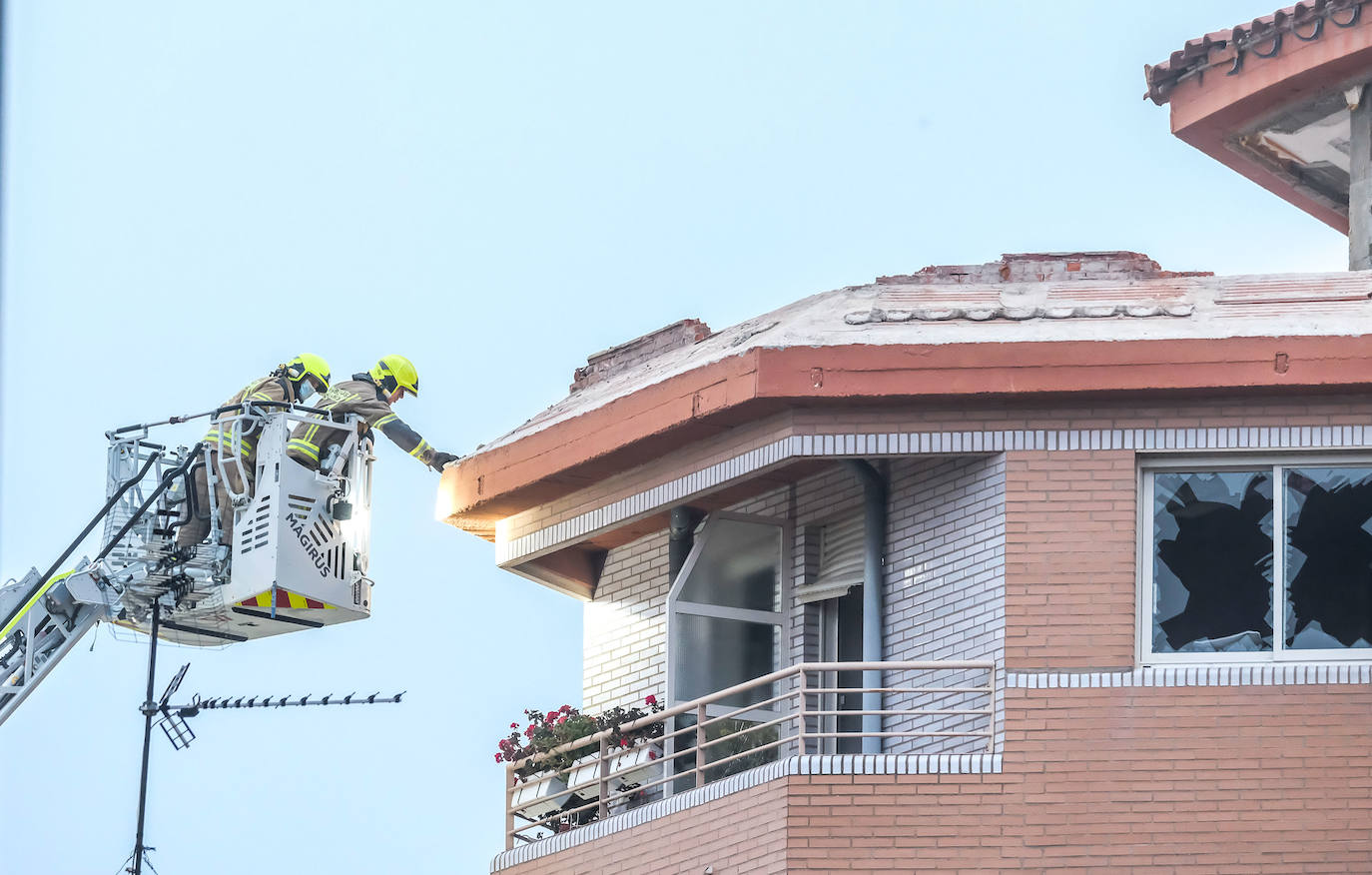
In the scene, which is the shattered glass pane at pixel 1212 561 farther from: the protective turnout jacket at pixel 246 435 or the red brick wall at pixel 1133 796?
the protective turnout jacket at pixel 246 435

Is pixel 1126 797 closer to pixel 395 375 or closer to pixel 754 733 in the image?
pixel 754 733

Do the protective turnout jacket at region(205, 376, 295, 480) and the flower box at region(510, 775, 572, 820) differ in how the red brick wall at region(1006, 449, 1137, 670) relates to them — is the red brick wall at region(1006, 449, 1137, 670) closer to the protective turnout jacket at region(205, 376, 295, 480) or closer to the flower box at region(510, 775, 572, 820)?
the flower box at region(510, 775, 572, 820)

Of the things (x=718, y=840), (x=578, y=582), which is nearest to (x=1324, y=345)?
(x=718, y=840)

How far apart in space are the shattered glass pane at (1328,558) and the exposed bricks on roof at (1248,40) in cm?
688

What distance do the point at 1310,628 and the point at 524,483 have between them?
687cm

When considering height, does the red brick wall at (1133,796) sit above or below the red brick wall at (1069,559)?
below

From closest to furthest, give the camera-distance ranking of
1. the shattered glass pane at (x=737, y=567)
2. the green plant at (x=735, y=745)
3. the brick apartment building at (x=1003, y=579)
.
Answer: the brick apartment building at (x=1003, y=579), the green plant at (x=735, y=745), the shattered glass pane at (x=737, y=567)

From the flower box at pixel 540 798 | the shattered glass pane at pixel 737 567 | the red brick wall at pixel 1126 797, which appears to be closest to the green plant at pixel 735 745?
the shattered glass pane at pixel 737 567

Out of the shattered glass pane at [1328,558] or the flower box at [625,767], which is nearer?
the shattered glass pane at [1328,558]

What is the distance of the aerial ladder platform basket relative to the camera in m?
21.4

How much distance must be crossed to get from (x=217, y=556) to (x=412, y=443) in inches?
97.7

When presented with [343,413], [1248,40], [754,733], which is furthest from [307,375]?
[1248,40]

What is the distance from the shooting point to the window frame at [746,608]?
841 inches

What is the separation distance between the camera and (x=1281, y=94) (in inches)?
1027
